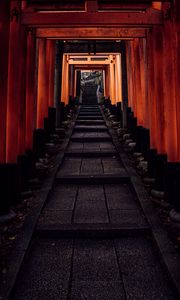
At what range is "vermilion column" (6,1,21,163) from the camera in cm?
480

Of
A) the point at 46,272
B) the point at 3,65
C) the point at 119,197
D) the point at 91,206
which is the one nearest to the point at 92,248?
the point at 46,272

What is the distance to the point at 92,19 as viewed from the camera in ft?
15.4

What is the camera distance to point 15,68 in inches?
190

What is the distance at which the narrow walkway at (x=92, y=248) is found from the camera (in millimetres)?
2791

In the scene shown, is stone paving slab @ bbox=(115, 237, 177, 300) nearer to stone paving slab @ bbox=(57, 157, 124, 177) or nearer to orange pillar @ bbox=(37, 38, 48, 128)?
stone paving slab @ bbox=(57, 157, 124, 177)

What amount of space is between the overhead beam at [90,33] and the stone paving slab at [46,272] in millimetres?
3613

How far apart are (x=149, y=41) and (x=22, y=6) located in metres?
2.43

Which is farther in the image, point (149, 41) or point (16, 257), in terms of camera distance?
point (149, 41)

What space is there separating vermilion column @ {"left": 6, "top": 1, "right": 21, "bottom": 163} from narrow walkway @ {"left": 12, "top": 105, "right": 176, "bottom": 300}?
1021 millimetres

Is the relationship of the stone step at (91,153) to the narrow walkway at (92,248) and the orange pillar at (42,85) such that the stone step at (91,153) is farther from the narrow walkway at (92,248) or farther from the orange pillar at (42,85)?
the narrow walkway at (92,248)

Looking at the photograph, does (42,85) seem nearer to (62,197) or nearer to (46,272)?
(62,197)

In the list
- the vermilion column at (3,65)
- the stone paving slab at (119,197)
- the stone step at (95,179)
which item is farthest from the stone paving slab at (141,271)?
the stone step at (95,179)

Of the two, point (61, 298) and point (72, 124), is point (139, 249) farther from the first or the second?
point (72, 124)

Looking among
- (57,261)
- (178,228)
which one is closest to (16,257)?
(57,261)
